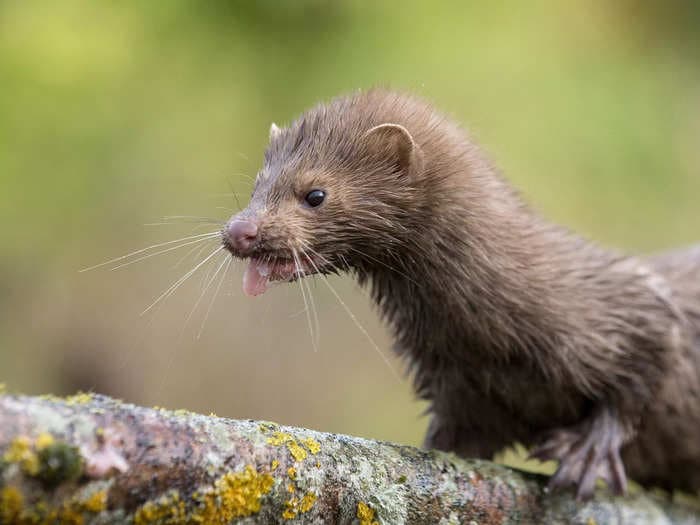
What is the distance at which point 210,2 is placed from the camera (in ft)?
22.0

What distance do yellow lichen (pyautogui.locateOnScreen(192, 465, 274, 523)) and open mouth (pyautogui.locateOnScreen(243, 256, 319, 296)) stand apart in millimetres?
1065

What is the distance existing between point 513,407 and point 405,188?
4.20 feet

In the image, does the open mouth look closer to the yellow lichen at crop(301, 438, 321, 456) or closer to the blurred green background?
the yellow lichen at crop(301, 438, 321, 456)

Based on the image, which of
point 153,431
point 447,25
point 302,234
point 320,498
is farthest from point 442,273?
point 447,25

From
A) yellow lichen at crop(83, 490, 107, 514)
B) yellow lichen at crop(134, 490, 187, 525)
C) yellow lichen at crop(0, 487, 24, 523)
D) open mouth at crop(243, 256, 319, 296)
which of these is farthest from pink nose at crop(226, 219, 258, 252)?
yellow lichen at crop(0, 487, 24, 523)

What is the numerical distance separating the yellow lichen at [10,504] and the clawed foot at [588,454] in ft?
8.99

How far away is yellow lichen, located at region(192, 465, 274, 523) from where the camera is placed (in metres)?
2.51

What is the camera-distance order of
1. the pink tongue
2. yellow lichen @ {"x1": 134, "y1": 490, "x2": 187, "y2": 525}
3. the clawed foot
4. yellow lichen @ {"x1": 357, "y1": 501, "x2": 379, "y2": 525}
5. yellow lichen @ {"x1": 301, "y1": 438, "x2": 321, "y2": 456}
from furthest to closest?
the clawed foot < the pink tongue < yellow lichen @ {"x1": 357, "y1": 501, "x2": 379, "y2": 525} < yellow lichen @ {"x1": 301, "y1": 438, "x2": 321, "y2": 456} < yellow lichen @ {"x1": 134, "y1": 490, "x2": 187, "y2": 525}

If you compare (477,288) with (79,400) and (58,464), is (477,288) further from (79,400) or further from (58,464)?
(58,464)

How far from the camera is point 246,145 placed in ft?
25.0

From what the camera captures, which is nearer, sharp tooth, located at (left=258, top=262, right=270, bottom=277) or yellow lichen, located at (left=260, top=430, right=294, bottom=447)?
yellow lichen, located at (left=260, top=430, right=294, bottom=447)

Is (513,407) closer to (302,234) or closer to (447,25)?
(302,234)

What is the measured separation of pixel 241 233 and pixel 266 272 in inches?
8.4

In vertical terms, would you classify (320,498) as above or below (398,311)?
below
